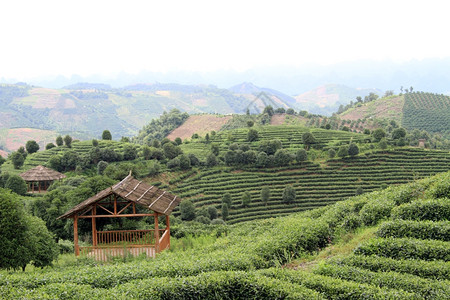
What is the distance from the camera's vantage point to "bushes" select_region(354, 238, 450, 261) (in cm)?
825

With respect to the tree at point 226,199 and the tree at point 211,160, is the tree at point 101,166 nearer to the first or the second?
the tree at point 211,160

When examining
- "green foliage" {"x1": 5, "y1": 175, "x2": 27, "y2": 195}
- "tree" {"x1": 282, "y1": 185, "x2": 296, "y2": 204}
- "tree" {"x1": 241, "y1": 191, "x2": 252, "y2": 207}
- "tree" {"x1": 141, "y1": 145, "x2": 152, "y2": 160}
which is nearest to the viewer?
"green foliage" {"x1": 5, "y1": 175, "x2": 27, "y2": 195}

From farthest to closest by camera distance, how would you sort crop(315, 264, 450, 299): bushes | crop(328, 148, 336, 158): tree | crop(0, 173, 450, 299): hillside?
crop(328, 148, 336, 158): tree → crop(0, 173, 450, 299): hillside → crop(315, 264, 450, 299): bushes

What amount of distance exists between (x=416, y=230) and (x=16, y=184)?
38.4 meters

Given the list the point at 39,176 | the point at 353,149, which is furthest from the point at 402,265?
the point at 353,149

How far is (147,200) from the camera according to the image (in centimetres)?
1487

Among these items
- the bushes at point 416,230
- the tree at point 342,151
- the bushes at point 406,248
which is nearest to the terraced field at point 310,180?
the tree at point 342,151

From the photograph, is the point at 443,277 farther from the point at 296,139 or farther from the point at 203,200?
the point at 296,139

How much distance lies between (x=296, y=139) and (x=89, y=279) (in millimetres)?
54258

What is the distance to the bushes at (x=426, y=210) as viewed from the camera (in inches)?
395

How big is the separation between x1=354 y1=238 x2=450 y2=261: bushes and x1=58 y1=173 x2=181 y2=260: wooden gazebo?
26.6 feet

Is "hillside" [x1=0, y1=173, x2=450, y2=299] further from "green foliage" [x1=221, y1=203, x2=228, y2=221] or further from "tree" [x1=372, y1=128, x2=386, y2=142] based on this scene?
"tree" [x1=372, y1=128, x2=386, y2=142]

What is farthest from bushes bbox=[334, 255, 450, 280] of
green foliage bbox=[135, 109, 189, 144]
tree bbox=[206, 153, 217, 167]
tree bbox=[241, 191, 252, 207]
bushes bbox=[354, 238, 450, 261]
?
green foliage bbox=[135, 109, 189, 144]

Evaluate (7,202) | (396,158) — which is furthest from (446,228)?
(396,158)
